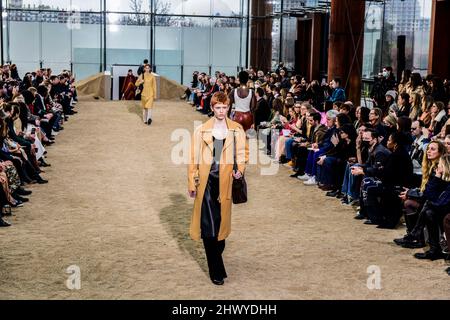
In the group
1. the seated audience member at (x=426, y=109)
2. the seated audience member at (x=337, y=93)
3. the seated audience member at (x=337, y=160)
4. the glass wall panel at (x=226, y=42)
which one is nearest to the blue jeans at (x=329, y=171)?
the seated audience member at (x=337, y=160)

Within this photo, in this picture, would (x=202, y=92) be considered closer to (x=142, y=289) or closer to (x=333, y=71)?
(x=333, y=71)

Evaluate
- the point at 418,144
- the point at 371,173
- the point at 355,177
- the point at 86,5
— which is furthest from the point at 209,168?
the point at 86,5

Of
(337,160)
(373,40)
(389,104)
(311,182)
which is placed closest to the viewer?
(337,160)

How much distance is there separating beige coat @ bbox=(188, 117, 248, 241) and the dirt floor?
0.49 meters

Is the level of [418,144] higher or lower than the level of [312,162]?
higher

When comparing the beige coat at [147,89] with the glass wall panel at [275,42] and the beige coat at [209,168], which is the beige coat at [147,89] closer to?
the glass wall panel at [275,42]

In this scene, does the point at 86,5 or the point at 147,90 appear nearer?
the point at 147,90

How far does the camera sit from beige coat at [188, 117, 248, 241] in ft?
19.4

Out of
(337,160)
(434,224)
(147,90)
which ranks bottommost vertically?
(434,224)

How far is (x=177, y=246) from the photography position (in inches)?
280

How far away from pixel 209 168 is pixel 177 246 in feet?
4.74

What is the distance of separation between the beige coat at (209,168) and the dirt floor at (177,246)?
1.59 ft

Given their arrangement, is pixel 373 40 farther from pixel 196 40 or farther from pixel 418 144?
pixel 418 144
